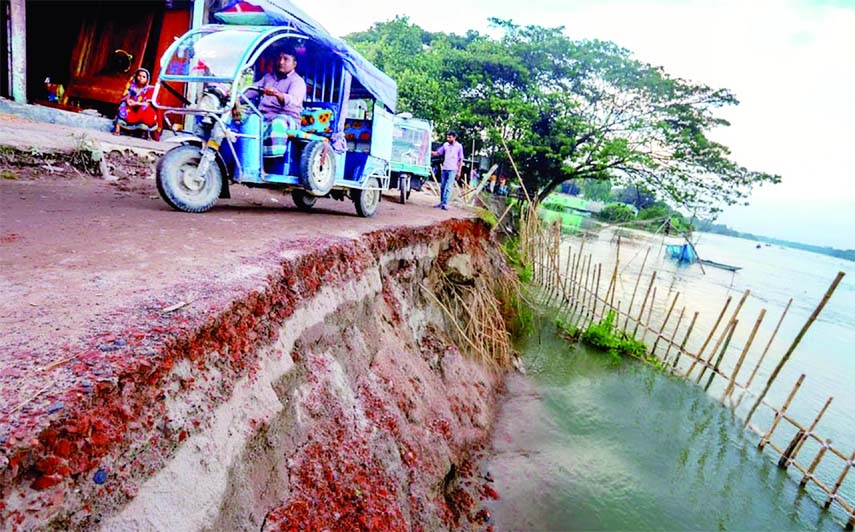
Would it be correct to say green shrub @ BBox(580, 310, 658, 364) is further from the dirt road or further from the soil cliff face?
the dirt road

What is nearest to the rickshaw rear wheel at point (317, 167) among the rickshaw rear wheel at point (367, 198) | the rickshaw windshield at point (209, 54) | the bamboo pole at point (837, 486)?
the rickshaw rear wheel at point (367, 198)

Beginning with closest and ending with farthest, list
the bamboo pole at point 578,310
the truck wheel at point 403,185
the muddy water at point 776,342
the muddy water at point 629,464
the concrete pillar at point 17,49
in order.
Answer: the muddy water at point 629,464
the concrete pillar at point 17,49
the muddy water at point 776,342
the truck wheel at point 403,185
the bamboo pole at point 578,310

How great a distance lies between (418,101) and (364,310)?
15.6 meters

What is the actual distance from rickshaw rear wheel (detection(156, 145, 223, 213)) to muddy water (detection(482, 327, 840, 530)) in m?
4.47

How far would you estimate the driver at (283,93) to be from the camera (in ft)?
15.6

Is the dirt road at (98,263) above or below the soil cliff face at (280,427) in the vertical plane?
above

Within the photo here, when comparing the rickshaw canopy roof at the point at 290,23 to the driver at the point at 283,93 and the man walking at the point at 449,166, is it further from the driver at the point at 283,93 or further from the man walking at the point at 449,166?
the man walking at the point at 449,166

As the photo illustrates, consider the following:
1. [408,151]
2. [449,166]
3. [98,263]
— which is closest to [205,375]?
[98,263]

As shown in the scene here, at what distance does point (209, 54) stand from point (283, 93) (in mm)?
825

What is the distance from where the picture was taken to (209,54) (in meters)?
4.28

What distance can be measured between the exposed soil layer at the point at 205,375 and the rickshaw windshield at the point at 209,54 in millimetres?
1360

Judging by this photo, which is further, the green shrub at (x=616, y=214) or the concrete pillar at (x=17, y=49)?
the green shrub at (x=616, y=214)

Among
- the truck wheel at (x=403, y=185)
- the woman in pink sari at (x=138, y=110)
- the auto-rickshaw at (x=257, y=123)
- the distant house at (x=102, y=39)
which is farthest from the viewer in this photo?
the truck wheel at (x=403, y=185)

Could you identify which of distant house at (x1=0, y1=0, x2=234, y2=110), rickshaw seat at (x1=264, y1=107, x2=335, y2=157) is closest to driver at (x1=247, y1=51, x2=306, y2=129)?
rickshaw seat at (x1=264, y1=107, x2=335, y2=157)
